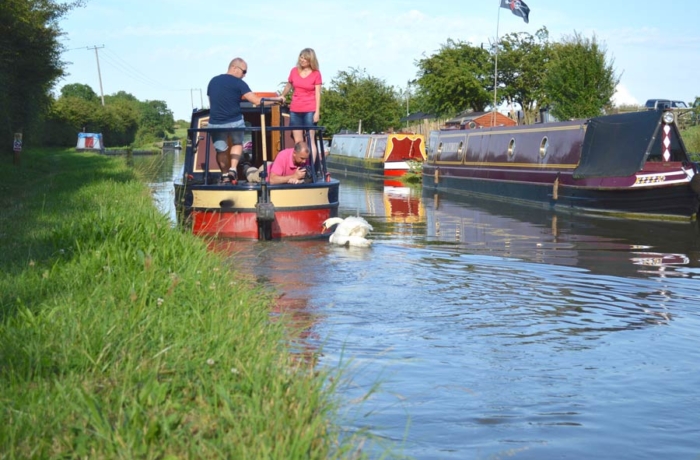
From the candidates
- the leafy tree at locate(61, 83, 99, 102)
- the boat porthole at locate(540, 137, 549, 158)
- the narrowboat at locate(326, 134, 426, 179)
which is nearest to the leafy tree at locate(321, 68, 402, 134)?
the narrowboat at locate(326, 134, 426, 179)

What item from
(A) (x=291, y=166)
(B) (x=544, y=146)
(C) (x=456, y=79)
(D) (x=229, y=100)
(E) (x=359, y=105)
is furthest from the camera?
(E) (x=359, y=105)

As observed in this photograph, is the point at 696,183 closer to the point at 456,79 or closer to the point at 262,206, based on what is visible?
the point at 262,206

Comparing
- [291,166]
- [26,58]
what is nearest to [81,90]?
[26,58]

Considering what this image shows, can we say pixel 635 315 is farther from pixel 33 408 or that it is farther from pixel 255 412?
pixel 33 408

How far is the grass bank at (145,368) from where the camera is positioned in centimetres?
343

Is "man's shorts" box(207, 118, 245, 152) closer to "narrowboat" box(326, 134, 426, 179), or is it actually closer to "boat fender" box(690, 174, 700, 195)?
"boat fender" box(690, 174, 700, 195)

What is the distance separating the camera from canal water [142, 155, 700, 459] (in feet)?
15.3

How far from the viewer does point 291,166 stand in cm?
1305

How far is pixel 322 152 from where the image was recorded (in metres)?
14.3

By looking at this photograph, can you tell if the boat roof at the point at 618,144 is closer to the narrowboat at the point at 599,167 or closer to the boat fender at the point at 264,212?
the narrowboat at the point at 599,167

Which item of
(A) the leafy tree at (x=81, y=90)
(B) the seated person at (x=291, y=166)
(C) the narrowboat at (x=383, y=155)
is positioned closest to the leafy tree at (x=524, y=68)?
(C) the narrowboat at (x=383, y=155)

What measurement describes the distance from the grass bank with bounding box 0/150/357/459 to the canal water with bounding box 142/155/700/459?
43 cm

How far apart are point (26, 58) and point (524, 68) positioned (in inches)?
1375

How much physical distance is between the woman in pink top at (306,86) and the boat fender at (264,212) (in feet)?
4.58
